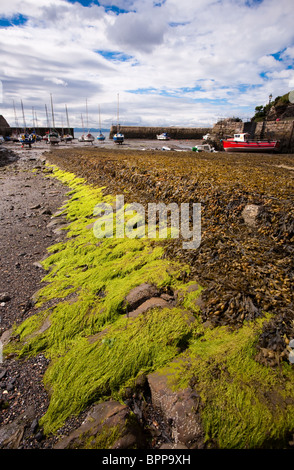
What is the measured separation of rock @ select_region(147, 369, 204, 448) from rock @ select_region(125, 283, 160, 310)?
55.1 inches

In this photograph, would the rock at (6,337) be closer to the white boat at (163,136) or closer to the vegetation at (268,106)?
the vegetation at (268,106)

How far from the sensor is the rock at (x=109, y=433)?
2463 millimetres

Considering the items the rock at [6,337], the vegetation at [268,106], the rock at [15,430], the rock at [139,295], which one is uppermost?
the vegetation at [268,106]

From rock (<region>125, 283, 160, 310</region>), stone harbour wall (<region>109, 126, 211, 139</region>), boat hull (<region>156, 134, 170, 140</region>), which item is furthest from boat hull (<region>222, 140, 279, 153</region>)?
stone harbour wall (<region>109, 126, 211, 139</region>)

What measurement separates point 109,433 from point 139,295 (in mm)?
2028

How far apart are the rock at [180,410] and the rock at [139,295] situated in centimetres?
140

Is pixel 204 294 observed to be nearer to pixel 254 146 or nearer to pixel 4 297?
pixel 4 297

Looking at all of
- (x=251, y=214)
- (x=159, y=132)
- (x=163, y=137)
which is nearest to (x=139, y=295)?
(x=251, y=214)

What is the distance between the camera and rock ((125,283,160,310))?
13.8 feet

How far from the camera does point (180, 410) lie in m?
2.57

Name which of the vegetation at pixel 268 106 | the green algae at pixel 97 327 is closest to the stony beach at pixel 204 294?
the green algae at pixel 97 327

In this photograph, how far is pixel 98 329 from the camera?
4.03 meters
